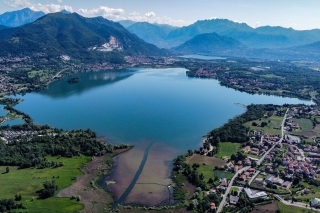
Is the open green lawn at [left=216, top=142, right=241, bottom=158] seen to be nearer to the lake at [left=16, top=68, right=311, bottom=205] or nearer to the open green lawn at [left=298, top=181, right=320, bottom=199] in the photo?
the lake at [left=16, top=68, right=311, bottom=205]

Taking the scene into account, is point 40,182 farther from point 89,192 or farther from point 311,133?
point 311,133

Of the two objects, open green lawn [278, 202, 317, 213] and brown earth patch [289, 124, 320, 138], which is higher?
brown earth patch [289, 124, 320, 138]

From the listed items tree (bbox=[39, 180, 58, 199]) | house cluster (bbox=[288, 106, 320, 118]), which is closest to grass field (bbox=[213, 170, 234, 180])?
tree (bbox=[39, 180, 58, 199])

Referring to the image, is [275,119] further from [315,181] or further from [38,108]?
[38,108]

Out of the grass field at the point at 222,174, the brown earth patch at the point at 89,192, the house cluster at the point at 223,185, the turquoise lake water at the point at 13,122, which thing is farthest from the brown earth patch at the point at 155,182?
the turquoise lake water at the point at 13,122

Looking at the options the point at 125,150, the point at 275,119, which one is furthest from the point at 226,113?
the point at 125,150

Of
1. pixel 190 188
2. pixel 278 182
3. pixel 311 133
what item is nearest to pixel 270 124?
pixel 311 133

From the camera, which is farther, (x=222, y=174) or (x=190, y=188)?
(x=222, y=174)
